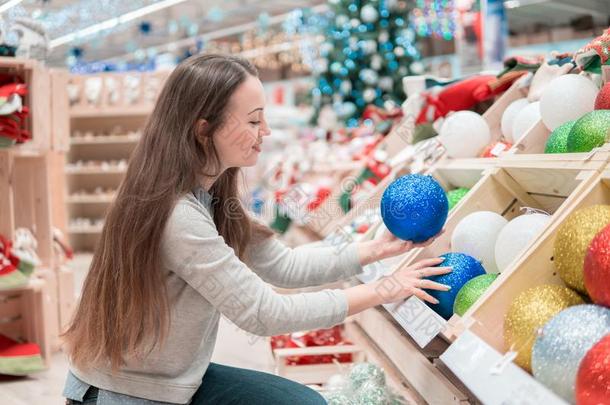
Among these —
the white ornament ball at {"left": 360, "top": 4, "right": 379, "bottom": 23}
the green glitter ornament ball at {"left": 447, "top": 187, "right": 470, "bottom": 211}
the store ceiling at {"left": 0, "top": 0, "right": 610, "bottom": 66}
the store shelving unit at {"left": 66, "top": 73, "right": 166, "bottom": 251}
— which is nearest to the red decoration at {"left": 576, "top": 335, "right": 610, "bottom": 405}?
the green glitter ornament ball at {"left": 447, "top": 187, "right": 470, "bottom": 211}

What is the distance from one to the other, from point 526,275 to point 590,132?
0.45 meters

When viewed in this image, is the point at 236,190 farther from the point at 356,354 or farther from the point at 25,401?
the point at 25,401

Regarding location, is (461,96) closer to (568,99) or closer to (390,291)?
(568,99)

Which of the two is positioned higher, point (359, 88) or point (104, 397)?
point (359, 88)

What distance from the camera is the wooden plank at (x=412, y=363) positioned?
164 cm

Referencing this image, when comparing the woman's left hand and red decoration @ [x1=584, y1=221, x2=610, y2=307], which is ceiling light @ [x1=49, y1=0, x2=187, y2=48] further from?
red decoration @ [x1=584, y1=221, x2=610, y2=307]

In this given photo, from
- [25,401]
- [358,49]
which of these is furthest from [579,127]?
[358,49]

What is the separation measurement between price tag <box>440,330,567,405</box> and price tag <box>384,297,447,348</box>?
138 mm

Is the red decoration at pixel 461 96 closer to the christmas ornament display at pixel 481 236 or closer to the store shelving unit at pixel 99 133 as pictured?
the christmas ornament display at pixel 481 236

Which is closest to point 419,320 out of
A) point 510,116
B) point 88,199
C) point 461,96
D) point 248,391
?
point 248,391

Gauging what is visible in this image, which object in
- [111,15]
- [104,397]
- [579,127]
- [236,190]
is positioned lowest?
[104,397]

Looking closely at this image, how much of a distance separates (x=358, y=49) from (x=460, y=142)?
15.9 feet

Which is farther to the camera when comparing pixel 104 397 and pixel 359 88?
pixel 359 88

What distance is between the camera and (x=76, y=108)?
27.0 feet
